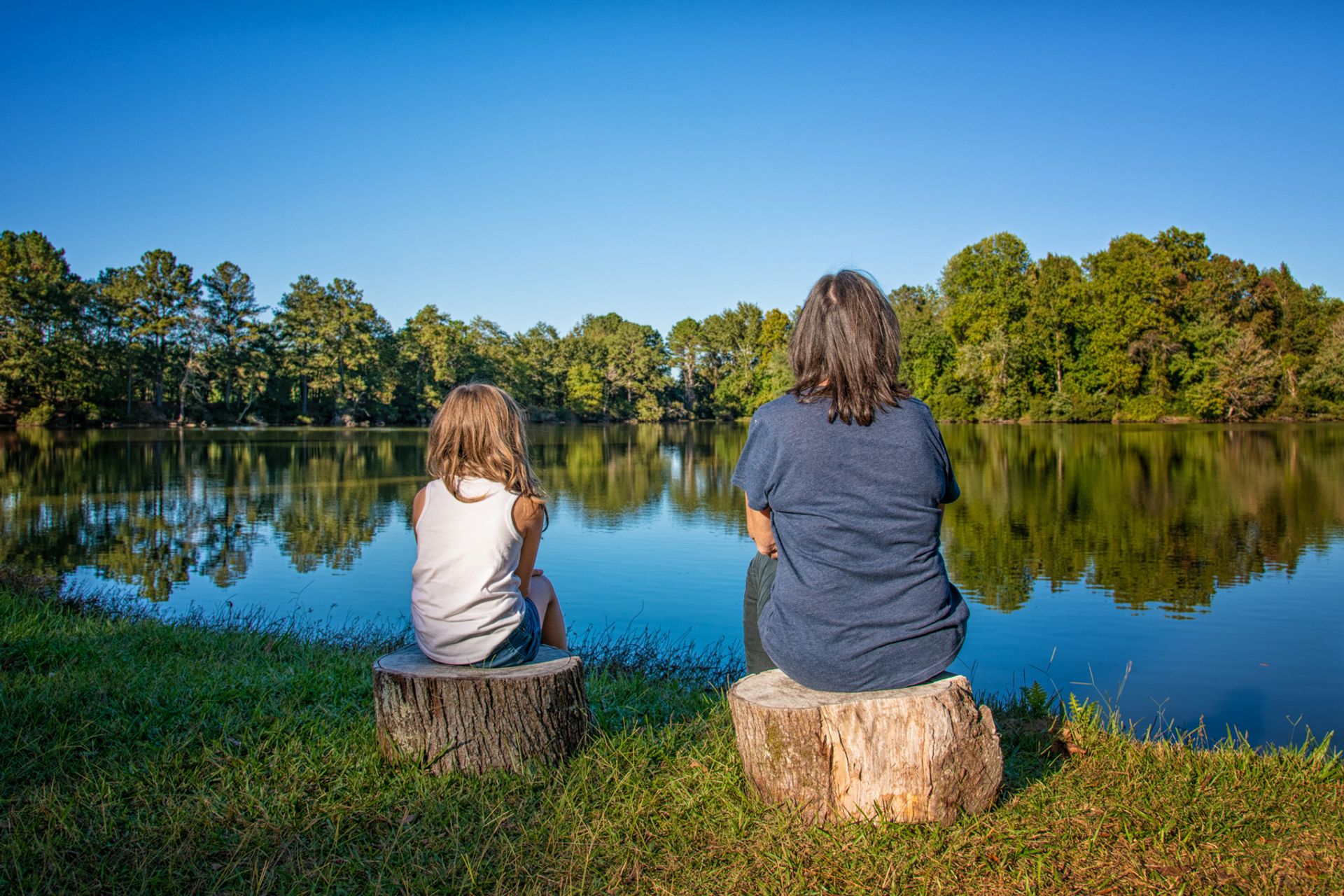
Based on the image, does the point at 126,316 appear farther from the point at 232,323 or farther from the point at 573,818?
the point at 573,818

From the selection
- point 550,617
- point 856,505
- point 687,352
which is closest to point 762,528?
point 856,505

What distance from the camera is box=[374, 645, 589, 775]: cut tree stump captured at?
2.86 meters

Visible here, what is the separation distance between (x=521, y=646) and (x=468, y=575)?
33 cm

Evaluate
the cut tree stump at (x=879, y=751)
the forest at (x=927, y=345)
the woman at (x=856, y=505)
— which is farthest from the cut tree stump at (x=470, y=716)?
the forest at (x=927, y=345)

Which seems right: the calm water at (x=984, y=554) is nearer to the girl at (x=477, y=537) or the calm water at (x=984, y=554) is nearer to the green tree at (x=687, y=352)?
the girl at (x=477, y=537)

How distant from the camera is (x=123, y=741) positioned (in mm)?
3156

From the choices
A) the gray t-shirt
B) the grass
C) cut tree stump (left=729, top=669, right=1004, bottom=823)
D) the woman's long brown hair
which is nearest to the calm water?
the grass

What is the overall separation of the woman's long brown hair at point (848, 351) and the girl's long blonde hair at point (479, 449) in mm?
1084

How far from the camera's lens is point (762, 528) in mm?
2805

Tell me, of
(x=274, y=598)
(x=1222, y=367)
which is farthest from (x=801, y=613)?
(x=1222, y=367)

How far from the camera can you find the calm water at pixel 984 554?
7.02 meters

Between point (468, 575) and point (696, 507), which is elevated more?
point (468, 575)

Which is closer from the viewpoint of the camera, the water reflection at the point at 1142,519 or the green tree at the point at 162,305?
the water reflection at the point at 1142,519

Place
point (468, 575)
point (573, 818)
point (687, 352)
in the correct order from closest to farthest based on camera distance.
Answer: point (573, 818) → point (468, 575) → point (687, 352)
